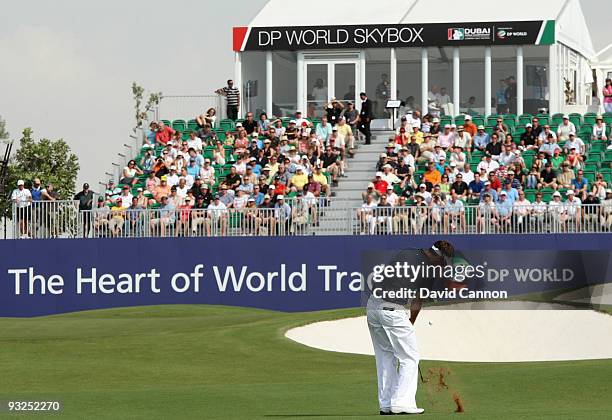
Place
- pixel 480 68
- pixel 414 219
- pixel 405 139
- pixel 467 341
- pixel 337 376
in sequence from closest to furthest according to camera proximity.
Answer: pixel 337 376 → pixel 467 341 → pixel 414 219 → pixel 405 139 → pixel 480 68

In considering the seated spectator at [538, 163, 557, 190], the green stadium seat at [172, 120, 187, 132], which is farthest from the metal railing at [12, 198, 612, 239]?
the green stadium seat at [172, 120, 187, 132]

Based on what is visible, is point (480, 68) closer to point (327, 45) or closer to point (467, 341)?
point (327, 45)

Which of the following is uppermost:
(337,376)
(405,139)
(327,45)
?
(327,45)

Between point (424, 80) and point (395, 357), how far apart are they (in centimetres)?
2824

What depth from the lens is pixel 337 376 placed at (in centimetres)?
2322

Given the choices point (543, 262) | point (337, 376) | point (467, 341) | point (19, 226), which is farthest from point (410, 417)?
point (19, 226)

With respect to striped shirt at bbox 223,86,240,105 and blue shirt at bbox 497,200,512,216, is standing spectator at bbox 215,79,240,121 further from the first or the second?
blue shirt at bbox 497,200,512,216

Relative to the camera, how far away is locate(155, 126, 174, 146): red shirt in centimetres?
4072

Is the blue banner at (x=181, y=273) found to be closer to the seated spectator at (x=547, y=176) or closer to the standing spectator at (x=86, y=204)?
the standing spectator at (x=86, y=204)

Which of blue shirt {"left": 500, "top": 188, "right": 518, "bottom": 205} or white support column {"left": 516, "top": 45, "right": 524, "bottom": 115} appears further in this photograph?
white support column {"left": 516, "top": 45, "right": 524, "bottom": 115}

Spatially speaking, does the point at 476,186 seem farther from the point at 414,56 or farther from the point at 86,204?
the point at 414,56

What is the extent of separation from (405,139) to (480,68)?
21.9 feet

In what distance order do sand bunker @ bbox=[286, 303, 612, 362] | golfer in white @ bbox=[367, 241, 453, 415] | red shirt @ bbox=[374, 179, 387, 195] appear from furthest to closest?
red shirt @ bbox=[374, 179, 387, 195], sand bunker @ bbox=[286, 303, 612, 362], golfer in white @ bbox=[367, 241, 453, 415]

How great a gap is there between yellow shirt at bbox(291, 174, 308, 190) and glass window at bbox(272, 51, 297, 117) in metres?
8.90
